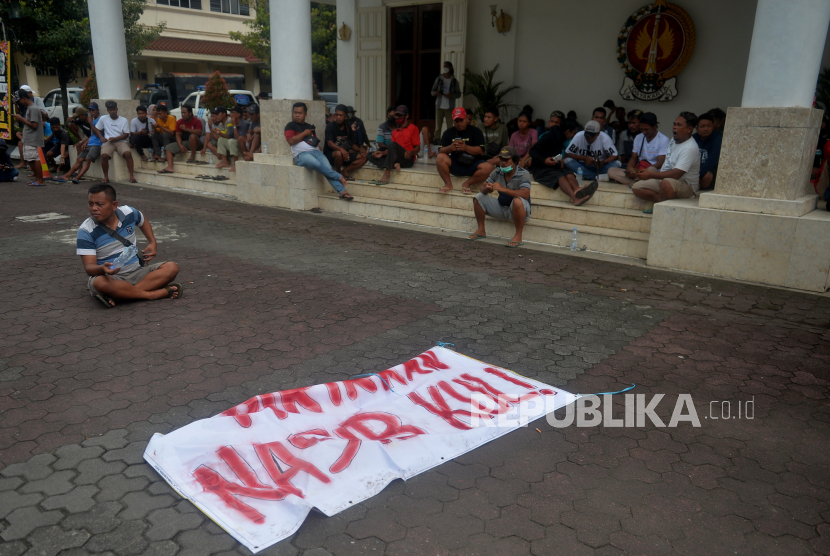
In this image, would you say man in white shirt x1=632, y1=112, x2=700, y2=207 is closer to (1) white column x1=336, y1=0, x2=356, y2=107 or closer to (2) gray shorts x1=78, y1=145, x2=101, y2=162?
(1) white column x1=336, y1=0, x2=356, y2=107

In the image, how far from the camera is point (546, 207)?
8484 mm

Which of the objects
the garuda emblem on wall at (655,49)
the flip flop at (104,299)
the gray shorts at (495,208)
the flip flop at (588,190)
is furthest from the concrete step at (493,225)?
the flip flop at (104,299)

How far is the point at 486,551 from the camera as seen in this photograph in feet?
8.25

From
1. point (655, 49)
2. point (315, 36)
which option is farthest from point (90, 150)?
point (315, 36)

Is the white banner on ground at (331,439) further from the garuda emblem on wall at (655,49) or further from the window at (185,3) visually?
the window at (185,3)

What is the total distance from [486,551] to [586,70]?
36.1ft

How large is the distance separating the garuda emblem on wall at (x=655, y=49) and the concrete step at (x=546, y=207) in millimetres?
4023

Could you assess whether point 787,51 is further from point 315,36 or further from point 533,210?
point 315,36

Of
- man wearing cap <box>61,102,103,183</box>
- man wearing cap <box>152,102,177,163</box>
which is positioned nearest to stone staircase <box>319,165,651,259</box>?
man wearing cap <box>152,102,177,163</box>

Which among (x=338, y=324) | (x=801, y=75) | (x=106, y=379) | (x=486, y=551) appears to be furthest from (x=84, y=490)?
(x=801, y=75)

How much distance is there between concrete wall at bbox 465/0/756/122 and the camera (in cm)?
1041

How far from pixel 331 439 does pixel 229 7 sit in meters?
39.0

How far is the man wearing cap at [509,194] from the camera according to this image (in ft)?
25.6

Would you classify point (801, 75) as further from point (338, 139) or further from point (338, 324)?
point (338, 139)
